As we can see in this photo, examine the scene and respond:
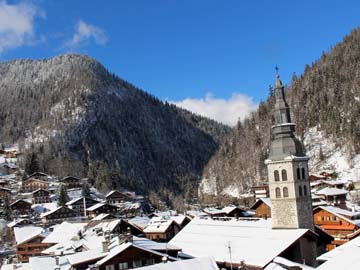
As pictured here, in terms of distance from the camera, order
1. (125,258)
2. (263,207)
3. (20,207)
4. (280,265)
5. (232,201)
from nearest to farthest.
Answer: (125,258), (280,265), (263,207), (20,207), (232,201)

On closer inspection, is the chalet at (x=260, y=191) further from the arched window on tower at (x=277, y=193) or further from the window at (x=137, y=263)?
the window at (x=137, y=263)

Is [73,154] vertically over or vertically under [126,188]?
over

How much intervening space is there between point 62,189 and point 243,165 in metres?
65.3

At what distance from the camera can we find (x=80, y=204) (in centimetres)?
11319

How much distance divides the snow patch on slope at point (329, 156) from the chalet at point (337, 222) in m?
53.8

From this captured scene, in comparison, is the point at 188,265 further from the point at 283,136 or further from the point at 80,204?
the point at 80,204

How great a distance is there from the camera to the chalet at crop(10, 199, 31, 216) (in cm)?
10775

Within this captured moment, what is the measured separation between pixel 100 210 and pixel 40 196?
22307mm

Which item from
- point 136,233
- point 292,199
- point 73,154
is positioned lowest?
point 136,233

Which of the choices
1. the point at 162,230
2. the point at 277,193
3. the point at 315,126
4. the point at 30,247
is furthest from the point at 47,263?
the point at 315,126

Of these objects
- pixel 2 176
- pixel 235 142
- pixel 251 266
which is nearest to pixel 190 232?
pixel 251 266

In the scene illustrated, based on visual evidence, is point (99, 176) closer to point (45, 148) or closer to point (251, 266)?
point (45, 148)

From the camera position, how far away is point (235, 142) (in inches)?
6890

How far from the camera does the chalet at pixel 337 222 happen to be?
5638 centimetres
